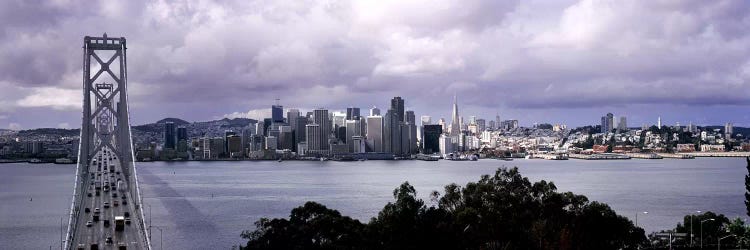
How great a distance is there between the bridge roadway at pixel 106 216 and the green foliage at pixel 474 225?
8.02 ft

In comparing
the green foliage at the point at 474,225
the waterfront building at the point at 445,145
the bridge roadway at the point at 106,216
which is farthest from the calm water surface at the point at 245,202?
the waterfront building at the point at 445,145

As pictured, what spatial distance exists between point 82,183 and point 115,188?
170 cm

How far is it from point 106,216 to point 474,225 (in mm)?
8829

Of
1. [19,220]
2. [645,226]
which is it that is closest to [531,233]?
[645,226]

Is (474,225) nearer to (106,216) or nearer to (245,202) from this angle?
(106,216)

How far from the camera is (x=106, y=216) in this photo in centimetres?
2052

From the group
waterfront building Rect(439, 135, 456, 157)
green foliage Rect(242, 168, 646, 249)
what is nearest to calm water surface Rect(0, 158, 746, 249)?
green foliage Rect(242, 168, 646, 249)

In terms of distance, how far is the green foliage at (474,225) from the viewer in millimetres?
15828

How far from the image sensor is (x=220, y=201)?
3503cm

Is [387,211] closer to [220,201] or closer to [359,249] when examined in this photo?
[359,249]

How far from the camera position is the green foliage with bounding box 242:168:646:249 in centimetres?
1583

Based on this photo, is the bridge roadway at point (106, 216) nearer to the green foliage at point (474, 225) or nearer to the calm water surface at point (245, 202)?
the calm water surface at point (245, 202)

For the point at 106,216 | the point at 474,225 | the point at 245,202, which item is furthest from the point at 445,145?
the point at 474,225

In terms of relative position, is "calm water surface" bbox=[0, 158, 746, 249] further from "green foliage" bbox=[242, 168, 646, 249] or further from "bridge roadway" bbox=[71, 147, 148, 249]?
"green foliage" bbox=[242, 168, 646, 249]
